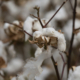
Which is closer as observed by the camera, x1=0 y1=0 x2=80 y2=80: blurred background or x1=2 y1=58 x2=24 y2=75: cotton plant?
x1=0 y1=0 x2=80 y2=80: blurred background

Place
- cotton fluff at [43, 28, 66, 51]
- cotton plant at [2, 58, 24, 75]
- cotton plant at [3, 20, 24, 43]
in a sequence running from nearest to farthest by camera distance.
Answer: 1. cotton fluff at [43, 28, 66, 51]
2. cotton plant at [3, 20, 24, 43]
3. cotton plant at [2, 58, 24, 75]

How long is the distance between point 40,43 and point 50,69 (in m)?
0.89

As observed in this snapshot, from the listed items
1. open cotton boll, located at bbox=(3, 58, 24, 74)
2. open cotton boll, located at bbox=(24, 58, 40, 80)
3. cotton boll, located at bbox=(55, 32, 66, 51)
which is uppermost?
cotton boll, located at bbox=(55, 32, 66, 51)

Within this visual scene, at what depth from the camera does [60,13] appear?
4.16 ft

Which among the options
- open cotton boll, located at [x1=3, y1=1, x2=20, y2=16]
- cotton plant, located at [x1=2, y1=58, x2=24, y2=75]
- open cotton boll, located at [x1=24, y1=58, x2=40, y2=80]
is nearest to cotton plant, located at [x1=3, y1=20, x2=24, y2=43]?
open cotton boll, located at [x1=24, y1=58, x2=40, y2=80]

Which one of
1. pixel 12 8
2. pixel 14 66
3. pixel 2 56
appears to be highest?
pixel 12 8

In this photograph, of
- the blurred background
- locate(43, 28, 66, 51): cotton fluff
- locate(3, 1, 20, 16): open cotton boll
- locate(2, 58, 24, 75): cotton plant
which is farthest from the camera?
→ locate(3, 1, 20, 16): open cotton boll

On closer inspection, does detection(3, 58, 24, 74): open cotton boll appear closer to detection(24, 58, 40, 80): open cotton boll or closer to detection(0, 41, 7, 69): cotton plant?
detection(0, 41, 7, 69): cotton plant

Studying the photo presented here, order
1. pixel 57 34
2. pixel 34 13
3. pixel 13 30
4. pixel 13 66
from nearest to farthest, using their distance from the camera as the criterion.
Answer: pixel 57 34 → pixel 13 30 → pixel 13 66 → pixel 34 13

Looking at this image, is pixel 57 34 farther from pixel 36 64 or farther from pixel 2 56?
pixel 2 56

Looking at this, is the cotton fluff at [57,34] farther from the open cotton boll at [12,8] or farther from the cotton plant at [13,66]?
the open cotton boll at [12,8]

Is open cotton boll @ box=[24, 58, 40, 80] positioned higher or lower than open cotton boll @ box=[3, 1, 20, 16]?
lower

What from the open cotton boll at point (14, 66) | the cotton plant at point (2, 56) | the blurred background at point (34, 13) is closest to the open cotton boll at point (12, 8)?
the blurred background at point (34, 13)

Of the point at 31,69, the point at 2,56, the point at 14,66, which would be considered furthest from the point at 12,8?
the point at 31,69
